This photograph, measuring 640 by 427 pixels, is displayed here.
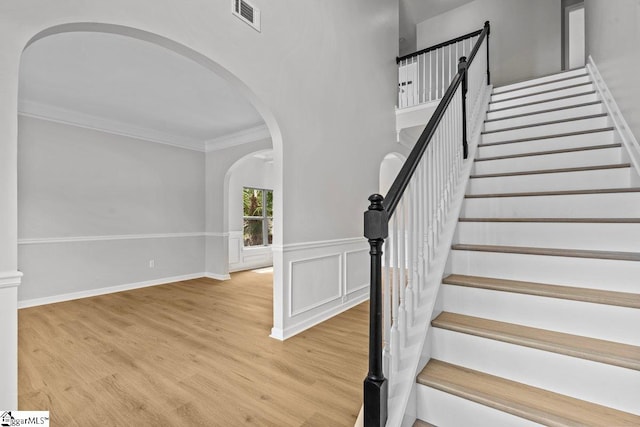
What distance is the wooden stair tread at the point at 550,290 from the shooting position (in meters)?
1.30

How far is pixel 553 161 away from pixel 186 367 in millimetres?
3248

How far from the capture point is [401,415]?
1.22 metres

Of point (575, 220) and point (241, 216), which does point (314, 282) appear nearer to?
point (575, 220)

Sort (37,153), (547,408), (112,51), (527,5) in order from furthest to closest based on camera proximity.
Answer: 1. (527,5)
2. (37,153)
3. (112,51)
4. (547,408)

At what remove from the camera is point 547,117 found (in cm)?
291

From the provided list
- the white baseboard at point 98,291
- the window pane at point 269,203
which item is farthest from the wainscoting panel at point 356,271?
the window pane at point 269,203

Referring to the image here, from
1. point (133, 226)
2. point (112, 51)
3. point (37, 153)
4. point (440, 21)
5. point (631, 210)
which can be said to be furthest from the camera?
point (440, 21)

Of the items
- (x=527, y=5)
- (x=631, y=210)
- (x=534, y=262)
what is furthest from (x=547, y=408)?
(x=527, y=5)

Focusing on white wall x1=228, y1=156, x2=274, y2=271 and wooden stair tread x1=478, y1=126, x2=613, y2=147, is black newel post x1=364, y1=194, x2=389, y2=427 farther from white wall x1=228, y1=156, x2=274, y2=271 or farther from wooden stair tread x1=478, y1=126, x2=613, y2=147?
white wall x1=228, y1=156, x2=274, y2=271

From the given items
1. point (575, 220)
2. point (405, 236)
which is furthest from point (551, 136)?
point (405, 236)

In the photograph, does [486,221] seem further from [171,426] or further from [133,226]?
[133,226]

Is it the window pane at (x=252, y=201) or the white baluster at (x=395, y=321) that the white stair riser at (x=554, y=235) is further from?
the window pane at (x=252, y=201)

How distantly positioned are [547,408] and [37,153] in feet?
18.4

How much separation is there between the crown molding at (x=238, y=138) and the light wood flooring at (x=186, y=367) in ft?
9.16
